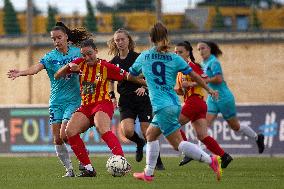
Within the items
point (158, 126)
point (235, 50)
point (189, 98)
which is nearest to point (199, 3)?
point (235, 50)

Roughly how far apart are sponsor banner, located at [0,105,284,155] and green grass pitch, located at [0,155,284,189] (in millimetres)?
2049

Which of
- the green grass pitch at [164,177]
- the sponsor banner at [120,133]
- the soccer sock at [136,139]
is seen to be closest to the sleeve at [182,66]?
the green grass pitch at [164,177]

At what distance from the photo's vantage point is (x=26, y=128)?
2314 cm

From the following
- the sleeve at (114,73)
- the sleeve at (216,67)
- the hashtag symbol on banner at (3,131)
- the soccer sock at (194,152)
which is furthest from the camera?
the hashtag symbol on banner at (3,131)

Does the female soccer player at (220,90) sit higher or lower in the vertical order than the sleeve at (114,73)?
lower

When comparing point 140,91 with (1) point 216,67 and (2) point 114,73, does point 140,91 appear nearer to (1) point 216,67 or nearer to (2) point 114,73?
(2) point 114,73

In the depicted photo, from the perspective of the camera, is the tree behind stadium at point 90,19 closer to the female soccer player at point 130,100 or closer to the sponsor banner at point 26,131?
the sponsor banner at point 26,131

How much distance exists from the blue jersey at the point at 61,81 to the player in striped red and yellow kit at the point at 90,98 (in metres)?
0.61

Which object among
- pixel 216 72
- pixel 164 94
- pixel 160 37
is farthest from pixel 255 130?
pixel 160 37

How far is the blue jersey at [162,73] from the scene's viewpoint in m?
13.1

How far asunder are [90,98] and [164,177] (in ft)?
4.91

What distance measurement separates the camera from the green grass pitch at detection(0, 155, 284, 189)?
12734mm

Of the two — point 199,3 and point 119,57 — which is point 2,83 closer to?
point 199,3

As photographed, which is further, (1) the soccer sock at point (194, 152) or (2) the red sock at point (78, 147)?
(2) the red sock at point (78, 147)
